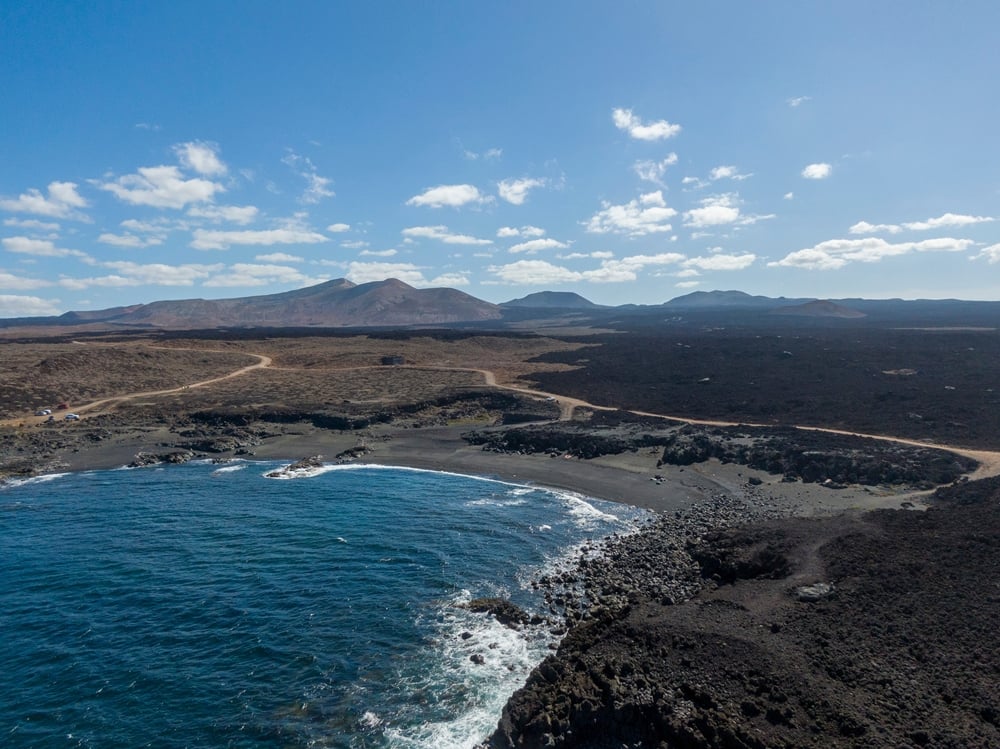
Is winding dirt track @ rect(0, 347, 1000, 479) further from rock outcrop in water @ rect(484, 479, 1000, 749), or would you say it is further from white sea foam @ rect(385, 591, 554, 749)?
white sea foam @ rect(385, 591, 554, 749)

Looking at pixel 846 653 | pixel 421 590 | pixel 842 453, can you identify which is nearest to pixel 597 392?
pixel 842 453

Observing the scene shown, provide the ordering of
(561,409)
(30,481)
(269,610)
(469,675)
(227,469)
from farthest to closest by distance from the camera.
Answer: (561,409)
(227,469)
(30,481)
(269,610)
(469,675)

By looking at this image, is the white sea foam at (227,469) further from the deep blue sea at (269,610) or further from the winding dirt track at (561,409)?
the winding dirt track at (561,409)

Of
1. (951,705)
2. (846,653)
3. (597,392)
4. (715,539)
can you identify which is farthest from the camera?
(597,392)

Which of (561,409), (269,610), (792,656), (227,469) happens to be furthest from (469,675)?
(561,409)

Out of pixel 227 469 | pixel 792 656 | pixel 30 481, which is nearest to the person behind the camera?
pixel 792 656

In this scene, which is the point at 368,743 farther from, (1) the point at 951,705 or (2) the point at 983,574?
(2) the point at 983,574

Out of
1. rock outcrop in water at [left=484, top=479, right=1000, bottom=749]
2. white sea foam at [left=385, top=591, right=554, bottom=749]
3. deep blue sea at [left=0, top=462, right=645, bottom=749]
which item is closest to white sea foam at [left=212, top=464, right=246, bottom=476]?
deep blue sea at [left=0, top=462, right=645, bottom=749]

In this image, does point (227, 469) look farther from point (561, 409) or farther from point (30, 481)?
point (561, 409)
